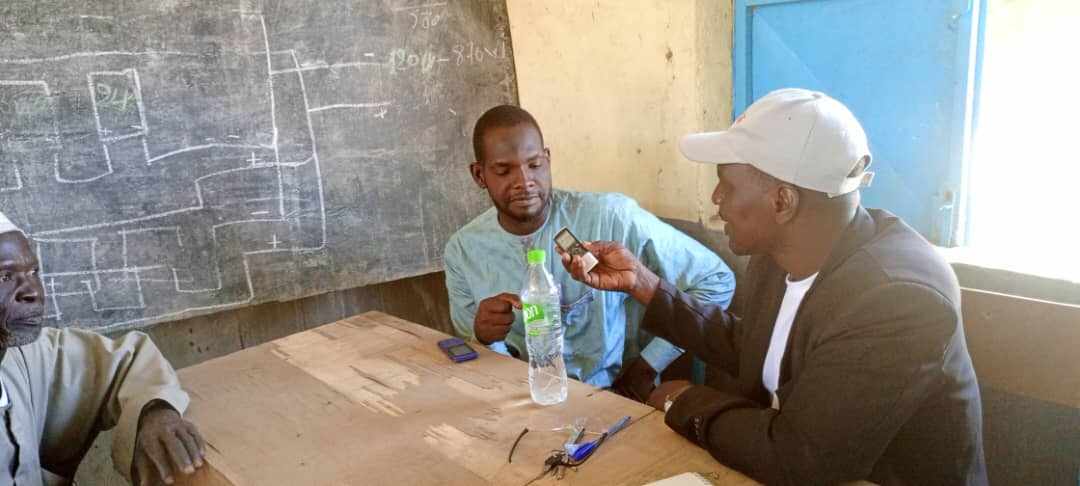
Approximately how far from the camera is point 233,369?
2189 millimetres

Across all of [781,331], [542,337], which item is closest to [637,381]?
[542,337]

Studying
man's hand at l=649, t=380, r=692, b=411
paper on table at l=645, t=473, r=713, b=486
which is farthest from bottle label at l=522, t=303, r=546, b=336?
paper on table at l=645, t=473, r=713, b=486

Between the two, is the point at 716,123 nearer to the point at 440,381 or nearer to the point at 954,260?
the point at 954,260

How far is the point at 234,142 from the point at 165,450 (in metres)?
1.72

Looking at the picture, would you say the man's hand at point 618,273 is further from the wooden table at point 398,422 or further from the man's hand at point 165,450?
the man's hand at point 165,450

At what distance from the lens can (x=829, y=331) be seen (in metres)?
1.35

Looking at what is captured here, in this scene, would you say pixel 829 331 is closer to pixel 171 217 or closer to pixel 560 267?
pixel 560 267

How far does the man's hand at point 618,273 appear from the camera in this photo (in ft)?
6.61

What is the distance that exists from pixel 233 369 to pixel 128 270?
3.64 feet

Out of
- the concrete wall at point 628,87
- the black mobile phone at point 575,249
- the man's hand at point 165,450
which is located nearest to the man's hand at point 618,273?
the black mobile phone at point 575,249

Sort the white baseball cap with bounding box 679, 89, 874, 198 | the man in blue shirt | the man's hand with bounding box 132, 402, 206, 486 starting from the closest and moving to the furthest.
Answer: the white baseball cap with bounding box 679, 89, 874, 198, the man's hand with bounding box 132, 402, 206, 486, the man in blue shirt

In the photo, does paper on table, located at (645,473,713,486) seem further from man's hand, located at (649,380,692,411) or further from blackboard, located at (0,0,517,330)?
blackboard, located at (0,0,517,330)

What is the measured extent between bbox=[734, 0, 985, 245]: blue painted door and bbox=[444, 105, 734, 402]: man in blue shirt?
63 centimetres

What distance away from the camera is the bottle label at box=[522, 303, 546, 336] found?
1.87 m
